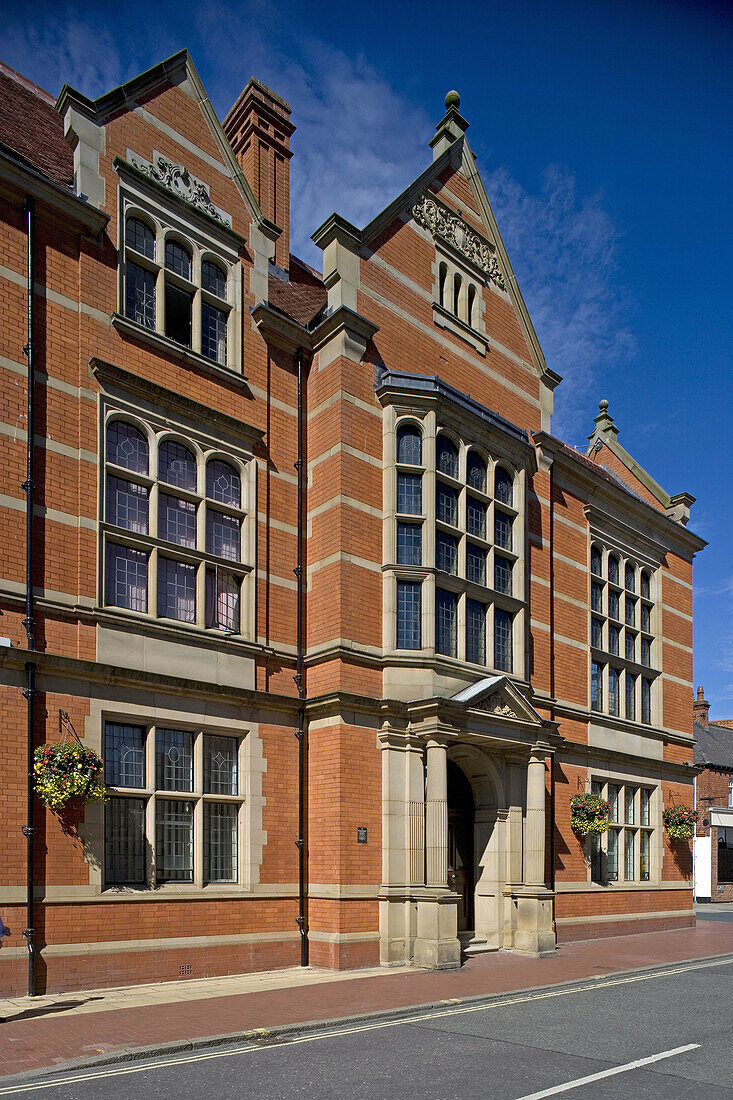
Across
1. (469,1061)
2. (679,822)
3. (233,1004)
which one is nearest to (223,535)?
(233,1004)

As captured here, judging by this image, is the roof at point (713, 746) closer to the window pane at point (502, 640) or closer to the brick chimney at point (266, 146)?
the window pane at point (502, 640)

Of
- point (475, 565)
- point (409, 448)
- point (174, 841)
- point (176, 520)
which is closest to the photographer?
point (174, 841)

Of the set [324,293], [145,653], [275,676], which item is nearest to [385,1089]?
[145,653]

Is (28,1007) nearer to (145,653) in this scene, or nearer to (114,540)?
(145,653)

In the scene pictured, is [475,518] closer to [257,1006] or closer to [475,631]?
→ [475,631]

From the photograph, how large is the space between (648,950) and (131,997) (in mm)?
11659

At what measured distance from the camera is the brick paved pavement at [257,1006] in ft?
31.3

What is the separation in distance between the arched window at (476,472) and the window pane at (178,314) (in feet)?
19.9

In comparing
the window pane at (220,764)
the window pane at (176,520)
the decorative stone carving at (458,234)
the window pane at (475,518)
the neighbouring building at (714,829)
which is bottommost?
the neighbouring building at (714,829)

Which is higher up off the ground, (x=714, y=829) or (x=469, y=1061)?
(x=469, y=1061)

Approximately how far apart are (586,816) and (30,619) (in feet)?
45.4

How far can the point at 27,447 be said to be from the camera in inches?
538

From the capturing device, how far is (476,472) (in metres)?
19.3

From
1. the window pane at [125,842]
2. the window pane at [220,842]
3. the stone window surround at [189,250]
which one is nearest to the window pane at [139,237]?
the stone window surround at [189,250]
